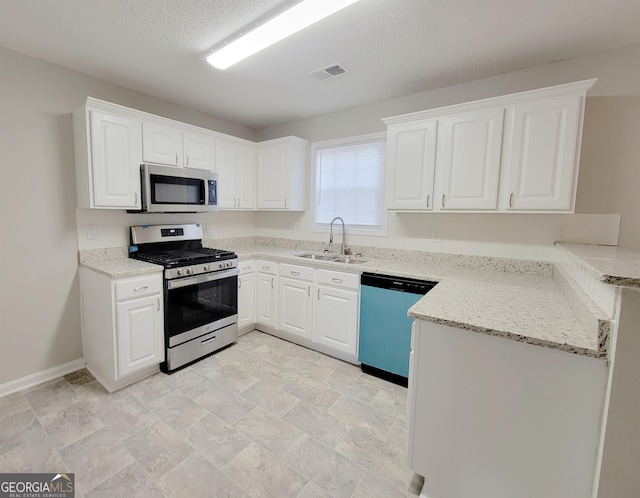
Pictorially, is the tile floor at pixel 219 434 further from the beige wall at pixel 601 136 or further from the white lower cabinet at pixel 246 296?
the beige wall at pixel 601 136

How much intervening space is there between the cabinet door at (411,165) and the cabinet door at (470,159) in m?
0.08

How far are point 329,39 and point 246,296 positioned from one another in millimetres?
2523

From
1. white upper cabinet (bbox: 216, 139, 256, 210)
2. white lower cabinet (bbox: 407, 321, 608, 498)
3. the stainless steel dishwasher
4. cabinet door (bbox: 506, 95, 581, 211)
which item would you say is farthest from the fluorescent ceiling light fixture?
the stainless steel dishwasher

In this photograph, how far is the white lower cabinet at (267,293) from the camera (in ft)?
10.7

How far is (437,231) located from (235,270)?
2072mm

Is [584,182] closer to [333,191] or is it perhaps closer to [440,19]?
[440,19]

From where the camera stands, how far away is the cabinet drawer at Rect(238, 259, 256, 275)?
3.21 meters

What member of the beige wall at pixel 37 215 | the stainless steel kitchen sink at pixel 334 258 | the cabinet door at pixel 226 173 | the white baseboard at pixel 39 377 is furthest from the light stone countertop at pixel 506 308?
the white baseboard at pixel 39 377

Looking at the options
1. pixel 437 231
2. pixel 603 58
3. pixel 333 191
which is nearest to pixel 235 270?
pixel 333 191

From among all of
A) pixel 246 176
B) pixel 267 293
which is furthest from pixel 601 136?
pixel 246 176

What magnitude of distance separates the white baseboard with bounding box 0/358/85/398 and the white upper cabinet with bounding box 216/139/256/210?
2006mm

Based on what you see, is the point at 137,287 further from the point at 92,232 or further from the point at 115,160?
the point at 115,160

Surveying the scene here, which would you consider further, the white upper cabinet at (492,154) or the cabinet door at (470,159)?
the cabinet door at (470,159)

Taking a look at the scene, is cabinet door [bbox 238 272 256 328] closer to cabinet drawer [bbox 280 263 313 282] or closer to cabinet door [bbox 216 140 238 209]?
cabinet drawer [bbox 280 263 313 282]
